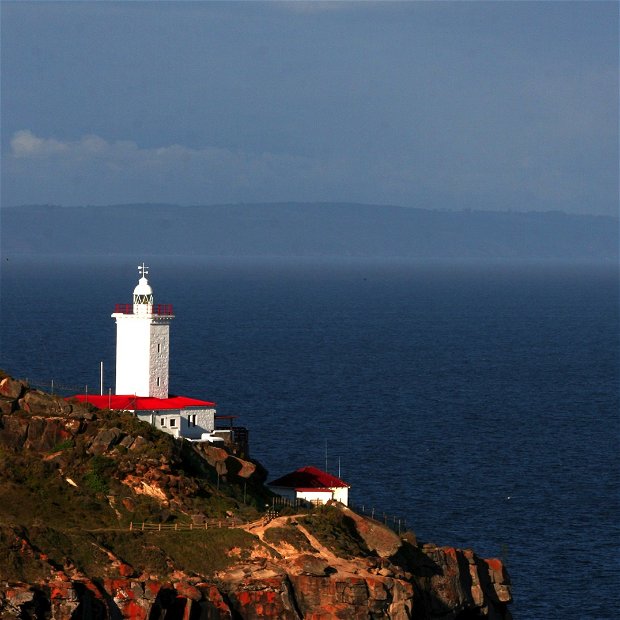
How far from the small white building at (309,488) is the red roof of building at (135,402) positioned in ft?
17.0

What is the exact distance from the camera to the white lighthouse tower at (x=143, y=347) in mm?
74438

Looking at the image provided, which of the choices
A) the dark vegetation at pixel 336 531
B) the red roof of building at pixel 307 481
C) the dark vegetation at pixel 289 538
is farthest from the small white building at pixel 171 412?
the dark vegetation at pixel 289 538

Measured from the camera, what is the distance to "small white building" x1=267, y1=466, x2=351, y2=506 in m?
71.8

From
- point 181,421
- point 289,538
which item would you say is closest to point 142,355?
point 181,421

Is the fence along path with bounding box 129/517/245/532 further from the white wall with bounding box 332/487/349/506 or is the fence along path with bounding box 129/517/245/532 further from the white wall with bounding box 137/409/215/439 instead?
the white wall with bounding box 332/487/349/506

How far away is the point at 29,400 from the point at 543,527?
3189 centimetres

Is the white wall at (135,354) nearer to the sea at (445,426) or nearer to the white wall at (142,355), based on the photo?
the white wall at (142,355)

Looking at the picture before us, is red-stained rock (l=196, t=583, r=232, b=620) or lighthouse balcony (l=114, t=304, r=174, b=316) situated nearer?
red-stained rock (l=196, t=583, r=232, b=620)

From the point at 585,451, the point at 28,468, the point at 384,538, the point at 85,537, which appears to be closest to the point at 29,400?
the point at 28,468

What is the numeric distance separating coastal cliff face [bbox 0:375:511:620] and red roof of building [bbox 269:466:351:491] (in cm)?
372

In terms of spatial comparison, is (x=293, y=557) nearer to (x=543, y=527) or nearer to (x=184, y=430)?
(x=184, y=430)

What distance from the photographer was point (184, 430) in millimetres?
A: 73562

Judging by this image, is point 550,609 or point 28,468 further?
point 550,609

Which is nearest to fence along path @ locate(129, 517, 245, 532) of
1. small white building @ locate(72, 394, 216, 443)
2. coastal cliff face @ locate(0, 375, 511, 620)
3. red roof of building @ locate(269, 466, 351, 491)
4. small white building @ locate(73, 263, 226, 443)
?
coastal cliff face @ locate(0, 375, 511, 620)
